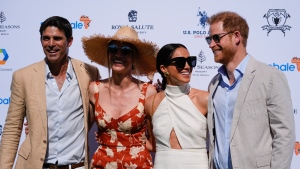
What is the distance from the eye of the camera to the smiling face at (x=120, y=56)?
3207 millimetres

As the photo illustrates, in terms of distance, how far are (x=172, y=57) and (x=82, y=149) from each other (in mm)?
1026

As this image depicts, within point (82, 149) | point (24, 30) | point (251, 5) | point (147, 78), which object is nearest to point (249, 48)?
point (251, 5)

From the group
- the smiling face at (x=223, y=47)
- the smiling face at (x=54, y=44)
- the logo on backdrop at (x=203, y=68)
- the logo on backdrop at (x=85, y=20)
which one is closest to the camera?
the smiling face at (x=223, y=47)

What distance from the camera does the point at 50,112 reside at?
3.15m

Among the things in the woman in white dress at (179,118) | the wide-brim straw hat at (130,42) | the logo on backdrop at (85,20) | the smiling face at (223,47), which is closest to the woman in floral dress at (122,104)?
the wide-brim straw hat at (130,42)

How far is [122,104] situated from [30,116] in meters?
0.71

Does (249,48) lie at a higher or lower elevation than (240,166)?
higher

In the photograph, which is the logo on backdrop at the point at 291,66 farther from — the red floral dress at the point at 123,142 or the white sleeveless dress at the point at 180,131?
the red floral dress at the point at 123,142

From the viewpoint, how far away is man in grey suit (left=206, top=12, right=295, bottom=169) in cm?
254

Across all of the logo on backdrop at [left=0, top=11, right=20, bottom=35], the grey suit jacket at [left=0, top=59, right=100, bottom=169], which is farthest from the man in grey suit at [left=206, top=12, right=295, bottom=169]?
the logo on backdrop at [left=0, top=11, right=20, bottom=35]

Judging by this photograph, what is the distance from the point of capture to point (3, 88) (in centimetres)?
410

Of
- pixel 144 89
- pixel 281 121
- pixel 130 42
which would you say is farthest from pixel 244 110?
pixel 130 42

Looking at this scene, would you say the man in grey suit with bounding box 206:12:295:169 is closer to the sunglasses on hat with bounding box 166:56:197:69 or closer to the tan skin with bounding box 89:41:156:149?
the sunglasses on hat with bounding box 166:56:197:69

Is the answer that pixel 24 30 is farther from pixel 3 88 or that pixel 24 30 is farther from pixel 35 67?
pixel 35 67
